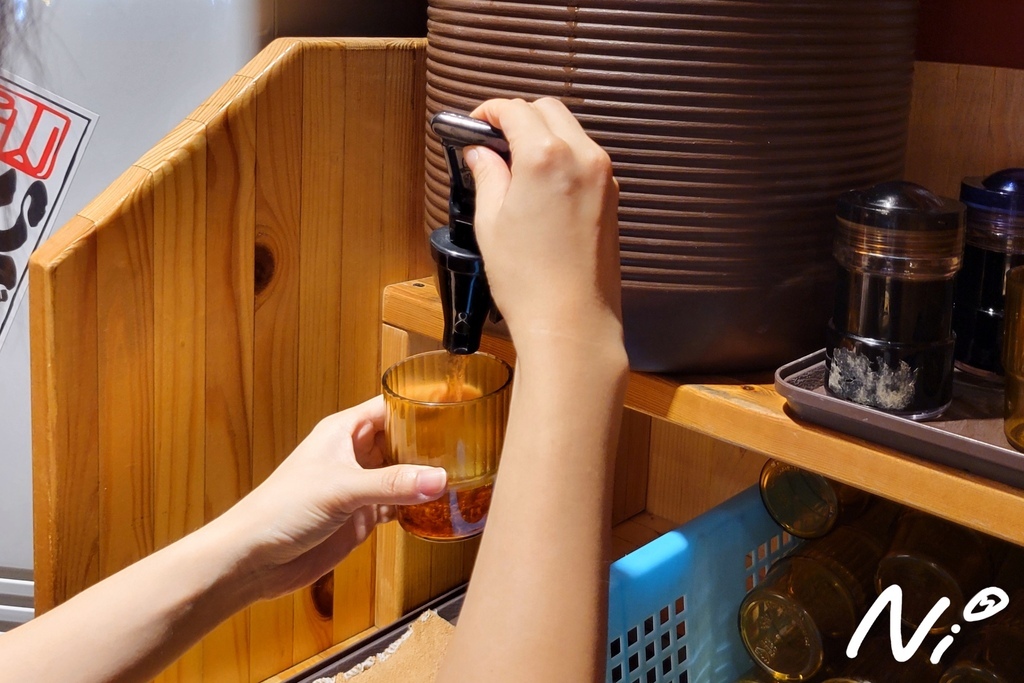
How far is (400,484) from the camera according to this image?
2.21 ft

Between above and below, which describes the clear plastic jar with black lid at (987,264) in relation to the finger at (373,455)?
above

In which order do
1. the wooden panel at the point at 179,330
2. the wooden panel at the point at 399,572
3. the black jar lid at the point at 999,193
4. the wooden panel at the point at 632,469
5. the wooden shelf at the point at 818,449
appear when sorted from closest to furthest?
the wooden shelf at the point at 818,449
the black jar lid at the point at 999,193
the wooden panel at the point at 179,330
the wooden panel at the point at 399,572
the wooden panel at the point at 632,469

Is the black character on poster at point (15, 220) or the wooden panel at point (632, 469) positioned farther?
the wooden panel at point (632, 469)

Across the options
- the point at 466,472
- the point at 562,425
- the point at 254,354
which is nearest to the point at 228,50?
the point at 254,354

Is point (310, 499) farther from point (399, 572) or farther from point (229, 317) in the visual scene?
point (399, 572)

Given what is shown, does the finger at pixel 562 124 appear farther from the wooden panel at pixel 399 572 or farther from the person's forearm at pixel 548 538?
the wooden panel at pixel 399 572

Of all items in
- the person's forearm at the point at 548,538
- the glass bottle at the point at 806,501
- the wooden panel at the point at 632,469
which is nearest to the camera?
the person's forearm at the point at 548,538

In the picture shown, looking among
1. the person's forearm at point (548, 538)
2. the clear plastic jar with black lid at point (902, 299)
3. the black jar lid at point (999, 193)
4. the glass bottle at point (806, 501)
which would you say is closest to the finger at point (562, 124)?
the person's forearm at point (548, 538)

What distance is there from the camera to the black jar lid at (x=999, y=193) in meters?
0.73

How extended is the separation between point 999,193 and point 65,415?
732 millimetres

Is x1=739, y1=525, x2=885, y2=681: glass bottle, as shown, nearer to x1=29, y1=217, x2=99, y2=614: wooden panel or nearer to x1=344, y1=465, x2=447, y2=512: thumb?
x1=344, y1=465, x2=447, y2=512: thumb

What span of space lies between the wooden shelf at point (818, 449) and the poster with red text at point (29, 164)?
60 centimetres

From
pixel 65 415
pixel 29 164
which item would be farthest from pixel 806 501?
pixel 29 164

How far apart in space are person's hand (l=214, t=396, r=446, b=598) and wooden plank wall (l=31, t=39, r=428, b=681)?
0.16 m
